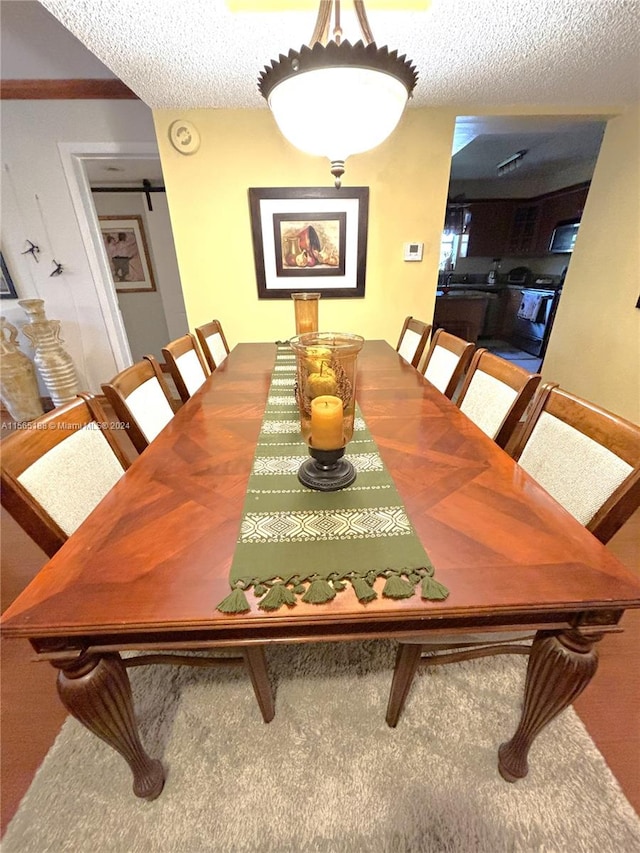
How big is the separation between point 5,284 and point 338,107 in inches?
130

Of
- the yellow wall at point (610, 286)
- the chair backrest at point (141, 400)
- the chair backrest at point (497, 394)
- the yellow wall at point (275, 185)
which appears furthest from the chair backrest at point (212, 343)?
the yellow wall at point (610, 286)

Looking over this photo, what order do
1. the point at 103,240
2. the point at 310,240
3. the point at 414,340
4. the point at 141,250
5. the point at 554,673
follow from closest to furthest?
the point at 554,673 < the point at 414,340 < the point at 310,240 < the point at 103,240 < the point at 141,250

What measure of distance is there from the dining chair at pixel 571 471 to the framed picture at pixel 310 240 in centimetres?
186

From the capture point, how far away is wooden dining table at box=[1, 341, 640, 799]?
1.69 ft

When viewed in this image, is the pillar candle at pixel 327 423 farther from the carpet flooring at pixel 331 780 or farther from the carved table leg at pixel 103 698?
the carpet flooring at pixel 331 780

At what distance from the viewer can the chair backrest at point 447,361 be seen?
142 cm

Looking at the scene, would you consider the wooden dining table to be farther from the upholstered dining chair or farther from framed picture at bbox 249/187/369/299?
framed picture at bbox 249/187/369/299

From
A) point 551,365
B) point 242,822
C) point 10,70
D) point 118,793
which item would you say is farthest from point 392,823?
point 10,70

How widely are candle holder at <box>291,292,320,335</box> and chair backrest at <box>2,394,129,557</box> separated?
1.01 m

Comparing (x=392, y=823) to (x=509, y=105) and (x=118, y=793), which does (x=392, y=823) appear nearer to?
(x=118, y=793)

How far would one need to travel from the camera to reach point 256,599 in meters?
0.53

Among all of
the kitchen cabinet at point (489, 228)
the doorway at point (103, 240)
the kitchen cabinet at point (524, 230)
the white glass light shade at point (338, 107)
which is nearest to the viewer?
the white glass light shade at point (338, 107)

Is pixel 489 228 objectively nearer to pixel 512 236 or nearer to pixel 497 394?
pixel 512 236

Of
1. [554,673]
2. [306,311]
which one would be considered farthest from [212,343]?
[554,673]
